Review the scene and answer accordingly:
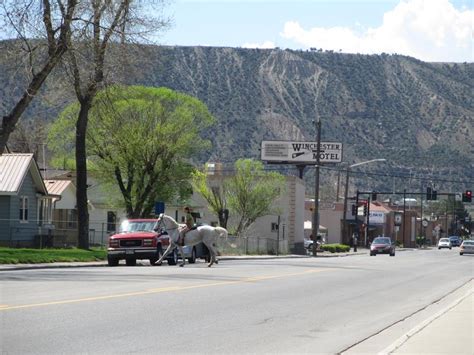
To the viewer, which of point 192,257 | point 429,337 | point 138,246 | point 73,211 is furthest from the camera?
point 73,211

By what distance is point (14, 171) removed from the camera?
5100 cm

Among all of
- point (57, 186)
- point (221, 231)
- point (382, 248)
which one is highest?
point (57, 186)

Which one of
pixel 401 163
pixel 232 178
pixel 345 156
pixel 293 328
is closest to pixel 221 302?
pixel 293 328

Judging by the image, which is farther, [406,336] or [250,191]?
[250,191]

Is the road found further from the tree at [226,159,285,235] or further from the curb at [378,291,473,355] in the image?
the tree at [226,159,285,235]

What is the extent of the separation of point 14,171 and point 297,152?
2286 inches

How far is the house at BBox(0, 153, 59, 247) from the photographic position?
162ft

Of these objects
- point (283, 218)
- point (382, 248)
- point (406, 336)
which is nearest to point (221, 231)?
point (406, 336)

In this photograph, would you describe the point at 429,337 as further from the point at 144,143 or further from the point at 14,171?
the point at 144,143

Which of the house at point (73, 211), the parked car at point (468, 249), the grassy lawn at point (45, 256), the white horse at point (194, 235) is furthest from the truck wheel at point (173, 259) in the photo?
the parked car at point (468, 249)

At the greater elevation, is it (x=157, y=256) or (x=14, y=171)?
(x=14, y=171)

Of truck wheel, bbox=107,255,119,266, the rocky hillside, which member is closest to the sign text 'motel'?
the rocky hillside

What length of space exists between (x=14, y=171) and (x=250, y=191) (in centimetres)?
2733

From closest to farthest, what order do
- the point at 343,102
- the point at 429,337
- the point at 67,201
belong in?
the point at 429,337
the point at 67,201
the point at 343,102
